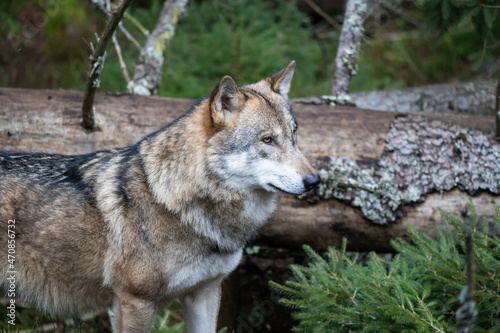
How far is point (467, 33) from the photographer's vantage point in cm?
959

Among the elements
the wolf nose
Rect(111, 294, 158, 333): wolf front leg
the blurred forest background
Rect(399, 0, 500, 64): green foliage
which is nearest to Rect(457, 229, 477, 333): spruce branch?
the wolf nose

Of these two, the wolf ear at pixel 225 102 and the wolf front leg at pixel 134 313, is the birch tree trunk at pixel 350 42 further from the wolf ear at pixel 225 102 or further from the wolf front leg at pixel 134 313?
the wolf front leg at pixel 134 313

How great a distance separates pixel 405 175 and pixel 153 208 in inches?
96.3

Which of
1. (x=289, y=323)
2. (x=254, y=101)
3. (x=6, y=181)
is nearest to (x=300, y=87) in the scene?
(x=289, y=323)

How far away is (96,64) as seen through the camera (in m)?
4.19

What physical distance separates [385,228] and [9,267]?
320 centimetres

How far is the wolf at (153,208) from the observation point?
10.9 ft

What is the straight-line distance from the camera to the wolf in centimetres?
331

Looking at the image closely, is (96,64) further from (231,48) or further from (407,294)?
(231,48)

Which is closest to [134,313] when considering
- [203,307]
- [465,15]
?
[203,307]

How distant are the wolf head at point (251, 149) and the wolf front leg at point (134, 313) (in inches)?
39.8

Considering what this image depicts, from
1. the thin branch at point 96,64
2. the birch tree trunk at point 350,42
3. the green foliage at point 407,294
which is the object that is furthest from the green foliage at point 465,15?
the thin branch at point 96,64

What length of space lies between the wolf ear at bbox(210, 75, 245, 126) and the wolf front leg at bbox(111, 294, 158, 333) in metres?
1.33

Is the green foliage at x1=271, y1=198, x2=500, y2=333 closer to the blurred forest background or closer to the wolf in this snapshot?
the wolf
